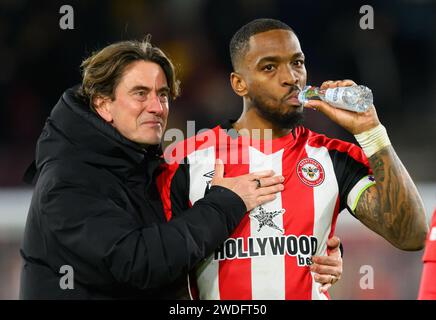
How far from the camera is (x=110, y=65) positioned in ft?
10.8

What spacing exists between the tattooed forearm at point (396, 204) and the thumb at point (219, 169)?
617mm

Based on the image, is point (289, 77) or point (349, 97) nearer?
point (349, 97)

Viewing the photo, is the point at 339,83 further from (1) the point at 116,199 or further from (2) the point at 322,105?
(1) the point at 116,199

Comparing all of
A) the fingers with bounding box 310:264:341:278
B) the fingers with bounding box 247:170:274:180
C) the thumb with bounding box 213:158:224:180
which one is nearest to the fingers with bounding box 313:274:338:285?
the fingers with bounding box 310:264:341:278

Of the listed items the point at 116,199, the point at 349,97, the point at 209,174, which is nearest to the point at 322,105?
the point at 349,97

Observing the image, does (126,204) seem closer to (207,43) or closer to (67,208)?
(67,208)

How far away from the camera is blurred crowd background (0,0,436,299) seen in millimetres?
6395

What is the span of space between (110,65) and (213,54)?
3.40 metres

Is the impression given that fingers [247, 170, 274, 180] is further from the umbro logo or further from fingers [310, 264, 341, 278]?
fingers [310, 264, 341, 278]

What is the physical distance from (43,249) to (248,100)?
110 centimetres

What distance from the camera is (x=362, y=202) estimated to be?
316 centimetres

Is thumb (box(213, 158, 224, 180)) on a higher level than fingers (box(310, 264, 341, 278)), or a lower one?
higher

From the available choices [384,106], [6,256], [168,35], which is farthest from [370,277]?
[168,35]

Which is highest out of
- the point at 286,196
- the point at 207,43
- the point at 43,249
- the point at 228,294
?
the point at 207,43
